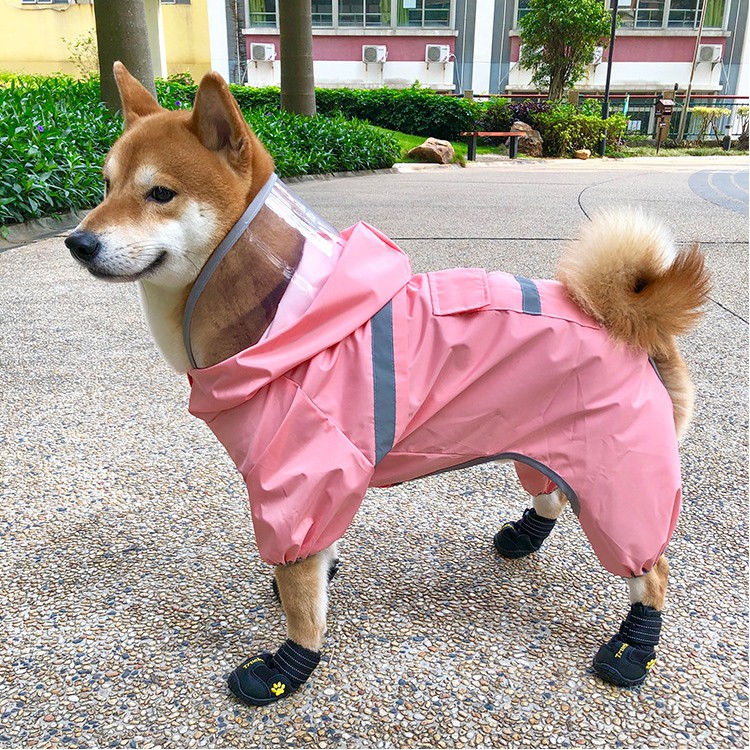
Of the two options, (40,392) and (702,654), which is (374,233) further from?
(40,392)

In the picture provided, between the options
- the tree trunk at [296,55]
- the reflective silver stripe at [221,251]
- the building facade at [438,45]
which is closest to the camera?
the reflective silver stripe at [221,251]

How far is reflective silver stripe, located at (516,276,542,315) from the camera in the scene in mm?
1771

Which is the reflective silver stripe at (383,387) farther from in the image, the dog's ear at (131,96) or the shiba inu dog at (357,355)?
the dog's ear at (131,96)

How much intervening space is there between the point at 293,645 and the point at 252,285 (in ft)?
3.21

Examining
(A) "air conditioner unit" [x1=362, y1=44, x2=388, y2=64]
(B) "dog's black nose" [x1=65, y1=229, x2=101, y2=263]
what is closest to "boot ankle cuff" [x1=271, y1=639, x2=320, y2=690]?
(B) "dog's black nose" [x1=65, y1=229, x2=101, y2=263]

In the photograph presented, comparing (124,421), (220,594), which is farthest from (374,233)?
(124,421)

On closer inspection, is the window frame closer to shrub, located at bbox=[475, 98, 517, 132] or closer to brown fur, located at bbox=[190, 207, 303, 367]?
shrub, located at bbox=[475, 98, 517, 132]

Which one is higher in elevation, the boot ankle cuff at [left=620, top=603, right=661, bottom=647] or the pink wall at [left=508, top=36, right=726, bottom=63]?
the pink wall at [left=508, top=36, right=726, bottom=63]

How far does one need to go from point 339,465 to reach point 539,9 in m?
27.2

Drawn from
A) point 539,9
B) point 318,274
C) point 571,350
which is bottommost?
point 571,350

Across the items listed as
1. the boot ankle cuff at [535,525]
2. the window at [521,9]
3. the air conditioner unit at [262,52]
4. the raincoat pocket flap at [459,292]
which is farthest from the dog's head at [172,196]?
the window at [521,9]

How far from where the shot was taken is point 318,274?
1784 mm

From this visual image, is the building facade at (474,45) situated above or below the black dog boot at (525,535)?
above

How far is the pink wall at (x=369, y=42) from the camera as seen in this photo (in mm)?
28750
